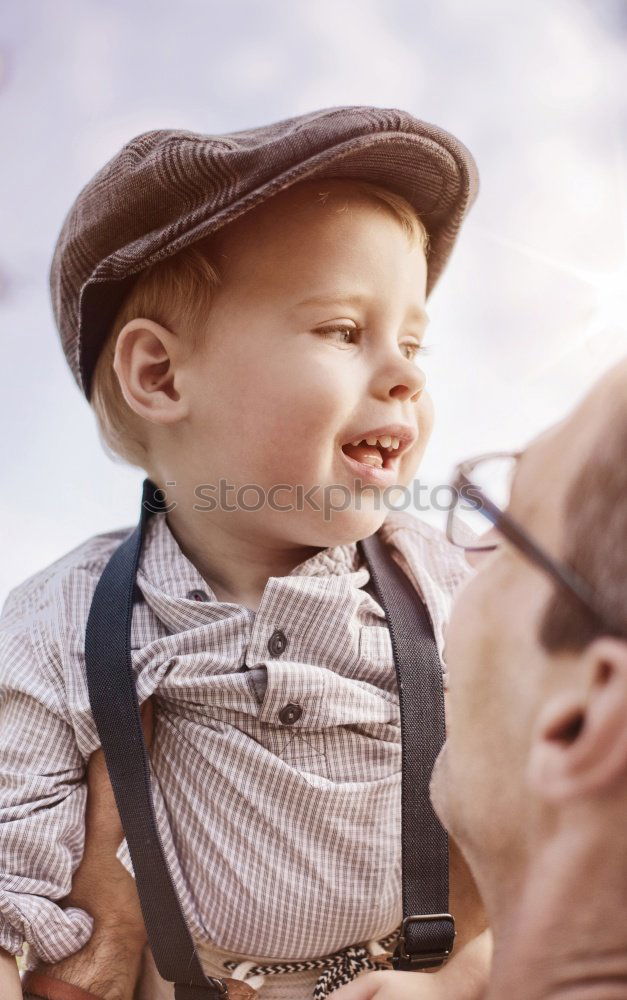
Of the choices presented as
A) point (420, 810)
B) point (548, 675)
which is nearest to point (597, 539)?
point (548, 675)

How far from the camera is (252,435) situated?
1.17 metres

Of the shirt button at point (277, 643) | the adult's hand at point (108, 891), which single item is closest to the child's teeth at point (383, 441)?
the shirt button at point (277, 643)

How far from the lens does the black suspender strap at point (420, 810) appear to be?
1010mm

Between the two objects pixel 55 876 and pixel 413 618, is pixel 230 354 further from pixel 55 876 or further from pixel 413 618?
pixel 55 876

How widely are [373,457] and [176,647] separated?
0.35m

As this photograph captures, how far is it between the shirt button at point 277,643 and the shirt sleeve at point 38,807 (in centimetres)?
27

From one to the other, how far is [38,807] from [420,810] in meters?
0.47

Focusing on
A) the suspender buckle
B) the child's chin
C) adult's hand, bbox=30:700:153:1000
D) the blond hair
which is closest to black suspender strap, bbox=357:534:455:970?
the suspender buckle

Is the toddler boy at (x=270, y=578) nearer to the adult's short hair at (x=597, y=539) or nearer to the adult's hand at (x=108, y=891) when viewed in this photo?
the adult's hand at (x=108, y=891)

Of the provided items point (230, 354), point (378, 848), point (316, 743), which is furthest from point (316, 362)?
point (378, 848)

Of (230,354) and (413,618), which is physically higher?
(230,354)

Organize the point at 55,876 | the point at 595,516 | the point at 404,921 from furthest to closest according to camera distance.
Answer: the point at 55,876 → the point at 404,921 → the point at 595,516

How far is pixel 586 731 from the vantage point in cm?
50

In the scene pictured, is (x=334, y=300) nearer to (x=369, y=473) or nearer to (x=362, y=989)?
(x=369, y=473)
